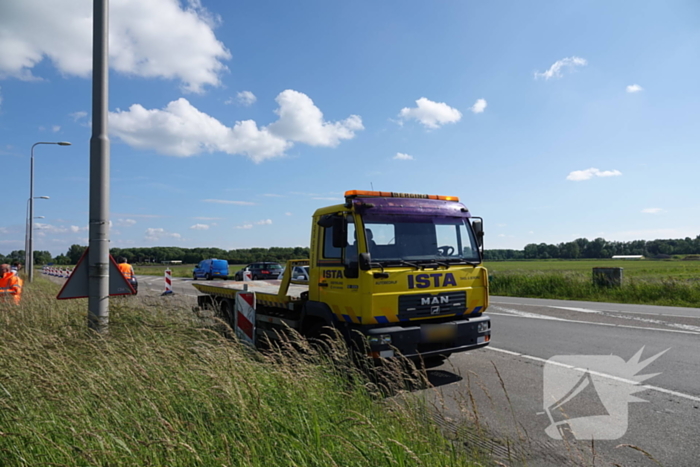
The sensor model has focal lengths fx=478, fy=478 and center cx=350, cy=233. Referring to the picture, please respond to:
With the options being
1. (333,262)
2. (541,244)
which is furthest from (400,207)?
(541,244)

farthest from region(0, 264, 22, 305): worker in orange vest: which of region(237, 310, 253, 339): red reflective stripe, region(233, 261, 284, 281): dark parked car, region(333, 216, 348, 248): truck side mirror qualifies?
region(233, 261, 284, 281): dark parked car

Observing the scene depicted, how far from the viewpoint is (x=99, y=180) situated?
599 centimetres

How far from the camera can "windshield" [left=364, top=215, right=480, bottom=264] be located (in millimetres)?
5891

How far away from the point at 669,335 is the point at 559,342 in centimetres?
236

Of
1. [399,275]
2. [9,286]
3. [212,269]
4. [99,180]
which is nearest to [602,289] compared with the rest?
[399,275]

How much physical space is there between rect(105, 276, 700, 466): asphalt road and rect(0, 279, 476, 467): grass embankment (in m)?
0.58

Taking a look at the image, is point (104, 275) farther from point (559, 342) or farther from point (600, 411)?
point (559, 342)

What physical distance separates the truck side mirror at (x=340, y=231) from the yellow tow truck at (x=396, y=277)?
1cm

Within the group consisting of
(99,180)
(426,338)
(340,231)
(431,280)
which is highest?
(99,180)

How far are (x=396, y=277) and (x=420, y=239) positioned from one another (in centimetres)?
78

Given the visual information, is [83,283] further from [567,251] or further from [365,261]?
[567,251]

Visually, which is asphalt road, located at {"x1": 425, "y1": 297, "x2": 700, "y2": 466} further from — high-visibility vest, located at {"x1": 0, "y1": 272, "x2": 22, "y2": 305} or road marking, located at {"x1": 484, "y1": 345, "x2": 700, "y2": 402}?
high-visibility vest, located at {"x1": 0, "y1": 272, "x2": 22, "y2": 305}

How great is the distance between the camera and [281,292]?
24.4 ft

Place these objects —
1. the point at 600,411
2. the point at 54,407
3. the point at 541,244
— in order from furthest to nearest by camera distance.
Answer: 1. the point at 541,244
2. the point at 600,411
3. the point at 54,407
